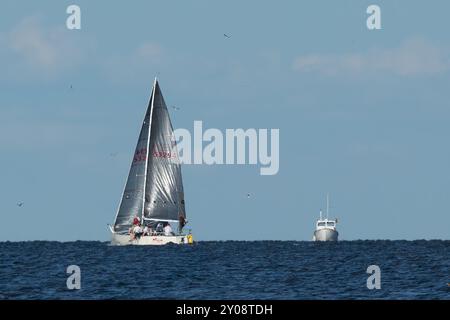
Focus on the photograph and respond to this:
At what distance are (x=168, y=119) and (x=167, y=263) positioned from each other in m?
38.1

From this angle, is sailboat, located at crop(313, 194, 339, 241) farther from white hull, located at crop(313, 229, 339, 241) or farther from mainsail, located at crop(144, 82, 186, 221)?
mainsail, located at crop(144, 82, 186, 221)

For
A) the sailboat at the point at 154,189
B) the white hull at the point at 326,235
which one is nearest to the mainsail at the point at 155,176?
the sailboat at the point at 154,189

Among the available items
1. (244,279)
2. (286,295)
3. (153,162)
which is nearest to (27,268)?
(244,279)

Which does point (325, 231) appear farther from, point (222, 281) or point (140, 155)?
point (222, 281)

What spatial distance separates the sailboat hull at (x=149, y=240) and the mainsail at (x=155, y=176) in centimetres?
121

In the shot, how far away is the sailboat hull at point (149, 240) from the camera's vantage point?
121 metres

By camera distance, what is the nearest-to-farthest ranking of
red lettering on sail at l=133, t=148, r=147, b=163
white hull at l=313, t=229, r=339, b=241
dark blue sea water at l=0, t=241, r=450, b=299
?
dark blue sea water at l=0, t=241, r=450, b=299, red lettering on sail at l=133, t=148, r=147, b=163, white hull at l=313, t=229, r=339, b=241

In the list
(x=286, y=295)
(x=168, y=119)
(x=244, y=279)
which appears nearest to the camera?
(x=286, y=295)

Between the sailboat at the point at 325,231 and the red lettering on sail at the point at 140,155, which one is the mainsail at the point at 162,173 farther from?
the sailboat at the point at 325,231

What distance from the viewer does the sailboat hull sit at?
121m

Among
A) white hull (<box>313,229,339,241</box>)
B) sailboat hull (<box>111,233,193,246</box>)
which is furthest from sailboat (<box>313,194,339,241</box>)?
sailboat hull (<box>111,233,193,246</box>)
